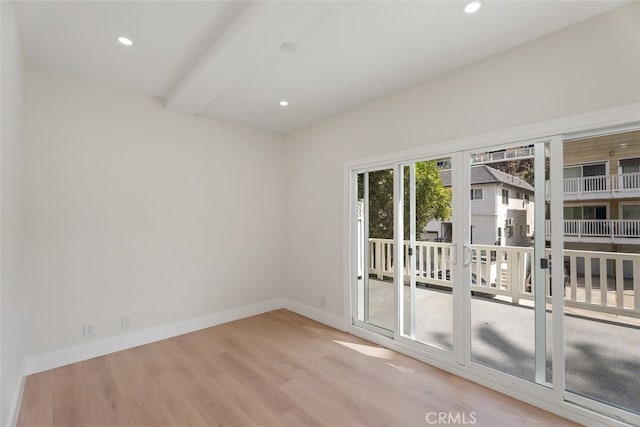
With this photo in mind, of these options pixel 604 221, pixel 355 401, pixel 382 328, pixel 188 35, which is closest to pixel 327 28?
pixel 188 35

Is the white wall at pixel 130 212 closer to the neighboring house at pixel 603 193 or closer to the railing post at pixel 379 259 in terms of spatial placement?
the railing post at pixel 379 259

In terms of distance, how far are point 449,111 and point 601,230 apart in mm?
1472

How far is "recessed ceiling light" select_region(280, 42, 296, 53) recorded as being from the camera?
2195 mm

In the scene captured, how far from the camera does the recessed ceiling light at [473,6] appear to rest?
1.78 m

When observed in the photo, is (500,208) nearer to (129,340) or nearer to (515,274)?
(515,274)

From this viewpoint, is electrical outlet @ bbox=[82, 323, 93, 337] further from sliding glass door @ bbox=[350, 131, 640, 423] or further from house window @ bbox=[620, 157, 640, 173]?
house window @ bbox=[620, 157, 640, 173]

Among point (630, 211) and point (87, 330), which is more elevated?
point (630, 211)

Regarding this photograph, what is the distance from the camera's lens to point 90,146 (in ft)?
9.46

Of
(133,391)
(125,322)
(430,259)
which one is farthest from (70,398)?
(430,259)

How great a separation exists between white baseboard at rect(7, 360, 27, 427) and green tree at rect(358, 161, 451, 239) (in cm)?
329

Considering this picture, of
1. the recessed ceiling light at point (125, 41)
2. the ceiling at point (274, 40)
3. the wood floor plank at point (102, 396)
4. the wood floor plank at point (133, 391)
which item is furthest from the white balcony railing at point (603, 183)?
the wood floor plank at point (102, 396)

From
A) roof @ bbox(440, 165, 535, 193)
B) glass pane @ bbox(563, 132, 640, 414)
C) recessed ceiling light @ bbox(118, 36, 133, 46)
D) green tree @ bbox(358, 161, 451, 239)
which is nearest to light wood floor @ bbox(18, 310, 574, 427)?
glass pane @ bbox(563, 132, 640, 414)

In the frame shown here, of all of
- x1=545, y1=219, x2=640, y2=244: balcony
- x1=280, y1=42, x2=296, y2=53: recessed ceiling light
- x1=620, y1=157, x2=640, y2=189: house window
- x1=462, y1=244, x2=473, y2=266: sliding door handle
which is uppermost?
x1=280, y1=42, x2=296, y2=53: recessed ceiling light

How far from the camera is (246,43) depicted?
206 centimetres
